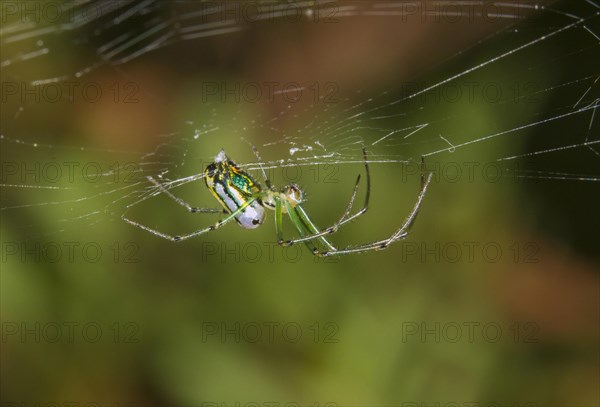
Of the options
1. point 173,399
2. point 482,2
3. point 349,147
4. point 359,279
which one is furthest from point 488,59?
point 173,399

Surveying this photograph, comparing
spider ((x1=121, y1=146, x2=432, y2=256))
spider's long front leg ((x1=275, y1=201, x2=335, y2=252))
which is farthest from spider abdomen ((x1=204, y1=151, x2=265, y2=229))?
spider's long front leg ((x1=275, y1=201, x2=335, y2=252))

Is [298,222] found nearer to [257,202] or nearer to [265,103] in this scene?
[257,202]

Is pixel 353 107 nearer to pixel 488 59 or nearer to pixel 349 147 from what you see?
pixel 349 147

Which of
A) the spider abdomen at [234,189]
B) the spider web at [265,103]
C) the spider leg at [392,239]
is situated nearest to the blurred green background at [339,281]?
the spider web at [265,103]

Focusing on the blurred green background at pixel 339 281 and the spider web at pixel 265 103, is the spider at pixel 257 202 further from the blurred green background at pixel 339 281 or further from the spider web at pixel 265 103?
the blurred green background at pixel 339 281

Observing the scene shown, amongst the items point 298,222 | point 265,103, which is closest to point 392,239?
point 298,222

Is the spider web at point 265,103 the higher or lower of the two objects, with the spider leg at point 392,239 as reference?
higher

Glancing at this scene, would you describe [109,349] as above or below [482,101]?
below

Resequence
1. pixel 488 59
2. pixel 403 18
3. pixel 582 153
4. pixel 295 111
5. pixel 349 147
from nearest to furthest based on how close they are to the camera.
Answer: pixel 349 147 → pixel 582 153 → pixel 488 59 → pixel 295 111 → pixel 403 18
